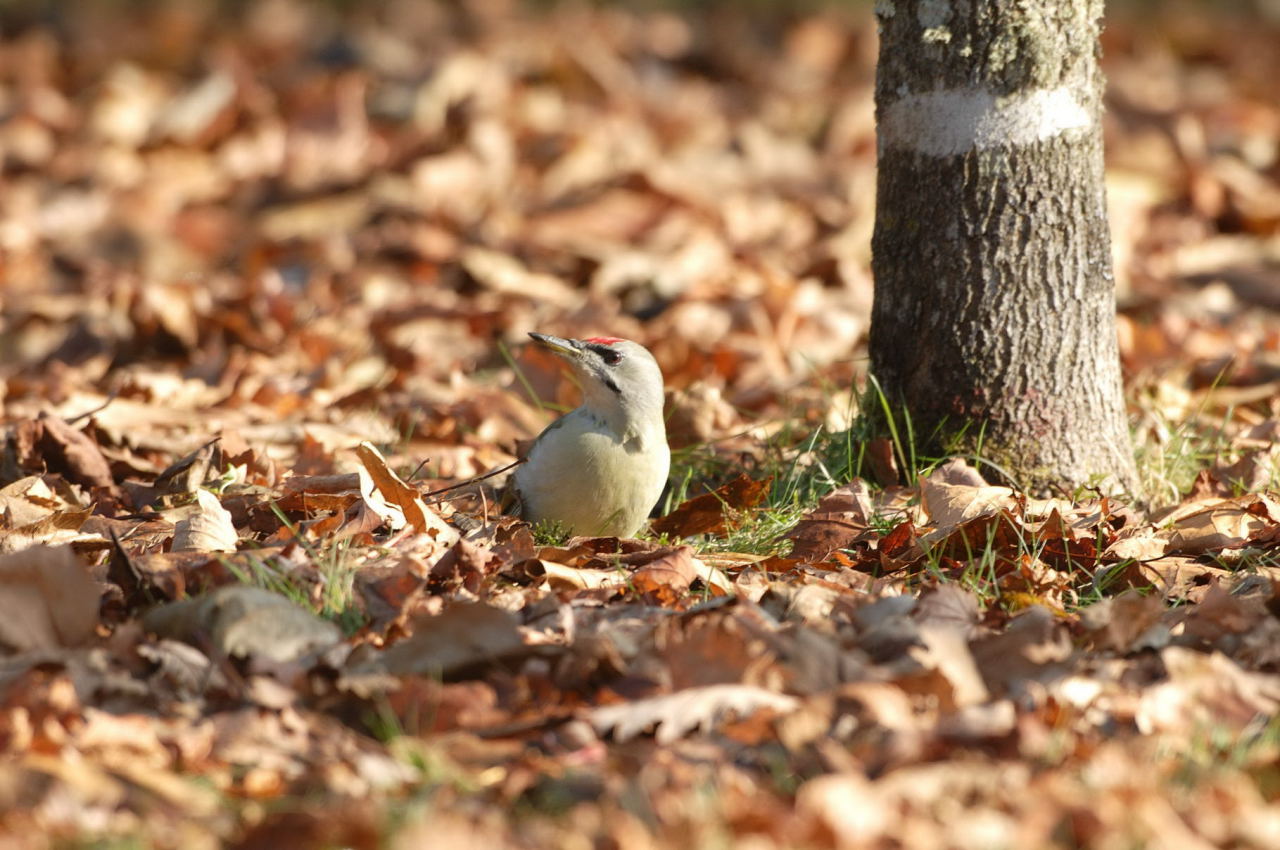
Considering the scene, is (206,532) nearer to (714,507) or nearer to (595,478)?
(595,478)

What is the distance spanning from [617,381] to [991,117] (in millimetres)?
1387

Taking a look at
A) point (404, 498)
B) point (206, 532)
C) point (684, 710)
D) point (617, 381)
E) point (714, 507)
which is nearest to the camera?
point (684, 710)

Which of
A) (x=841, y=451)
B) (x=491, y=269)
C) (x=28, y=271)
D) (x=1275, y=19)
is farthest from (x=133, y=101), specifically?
(x=1275, y=19)

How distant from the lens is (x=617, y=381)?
14.7 feet

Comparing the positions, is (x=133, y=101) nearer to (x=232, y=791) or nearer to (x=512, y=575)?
(x=512, y=575)

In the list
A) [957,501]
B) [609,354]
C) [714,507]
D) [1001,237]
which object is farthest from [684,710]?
[1001,237]

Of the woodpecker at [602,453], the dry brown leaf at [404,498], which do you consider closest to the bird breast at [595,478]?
the woodpecker at [602,453]

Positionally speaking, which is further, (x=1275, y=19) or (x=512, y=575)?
(x=1275, y=19)

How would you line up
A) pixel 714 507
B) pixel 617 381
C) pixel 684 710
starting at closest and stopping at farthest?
pixel 684 710
pixel 617 381
pixel 714 507

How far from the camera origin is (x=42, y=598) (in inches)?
125

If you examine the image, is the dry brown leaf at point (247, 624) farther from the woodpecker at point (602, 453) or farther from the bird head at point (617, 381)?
the bird head at point (617, 381)

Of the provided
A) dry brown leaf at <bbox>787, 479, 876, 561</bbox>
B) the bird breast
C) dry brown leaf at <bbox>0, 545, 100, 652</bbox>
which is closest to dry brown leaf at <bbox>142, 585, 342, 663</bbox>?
dry brown leaf at <bbox>0, 545, 100, 652</bbox>

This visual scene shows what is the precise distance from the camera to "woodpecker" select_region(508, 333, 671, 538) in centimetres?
434

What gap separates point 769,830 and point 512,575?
150 centimetres
